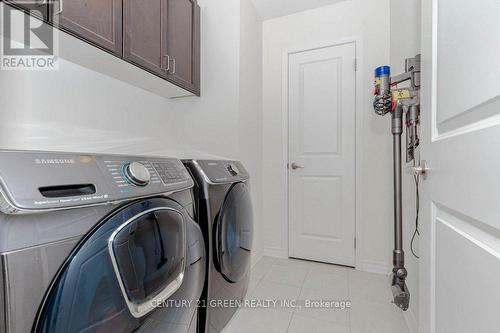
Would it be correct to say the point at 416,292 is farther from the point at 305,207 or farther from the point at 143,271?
the point at 143,271

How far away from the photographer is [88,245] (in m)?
0.51

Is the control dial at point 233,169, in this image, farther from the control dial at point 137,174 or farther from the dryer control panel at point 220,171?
the control dial at point 137,174

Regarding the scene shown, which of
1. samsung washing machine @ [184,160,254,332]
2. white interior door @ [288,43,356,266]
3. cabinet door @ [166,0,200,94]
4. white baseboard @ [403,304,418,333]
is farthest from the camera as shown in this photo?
white interior door @ [288,43,356,266]

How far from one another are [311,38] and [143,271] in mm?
2445

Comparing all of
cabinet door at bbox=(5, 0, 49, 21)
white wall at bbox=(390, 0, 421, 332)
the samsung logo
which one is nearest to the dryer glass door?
the samsung logo

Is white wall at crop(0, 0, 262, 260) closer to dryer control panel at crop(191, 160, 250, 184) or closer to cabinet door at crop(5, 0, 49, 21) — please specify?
cabinet door at crop(5, 0, 49, 21)

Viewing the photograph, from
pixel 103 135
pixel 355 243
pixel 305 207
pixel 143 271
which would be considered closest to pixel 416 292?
pixel 355 243

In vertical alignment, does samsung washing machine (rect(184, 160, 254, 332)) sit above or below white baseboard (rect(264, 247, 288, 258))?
above

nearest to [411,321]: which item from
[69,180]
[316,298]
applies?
[316,298]

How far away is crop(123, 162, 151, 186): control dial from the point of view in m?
Result: 0.64

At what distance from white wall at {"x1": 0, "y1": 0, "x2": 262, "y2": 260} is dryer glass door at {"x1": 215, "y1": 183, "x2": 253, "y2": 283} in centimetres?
68

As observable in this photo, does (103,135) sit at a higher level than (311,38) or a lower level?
lower

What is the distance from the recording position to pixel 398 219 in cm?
125

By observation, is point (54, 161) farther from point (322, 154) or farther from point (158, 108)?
point (322, 154)
